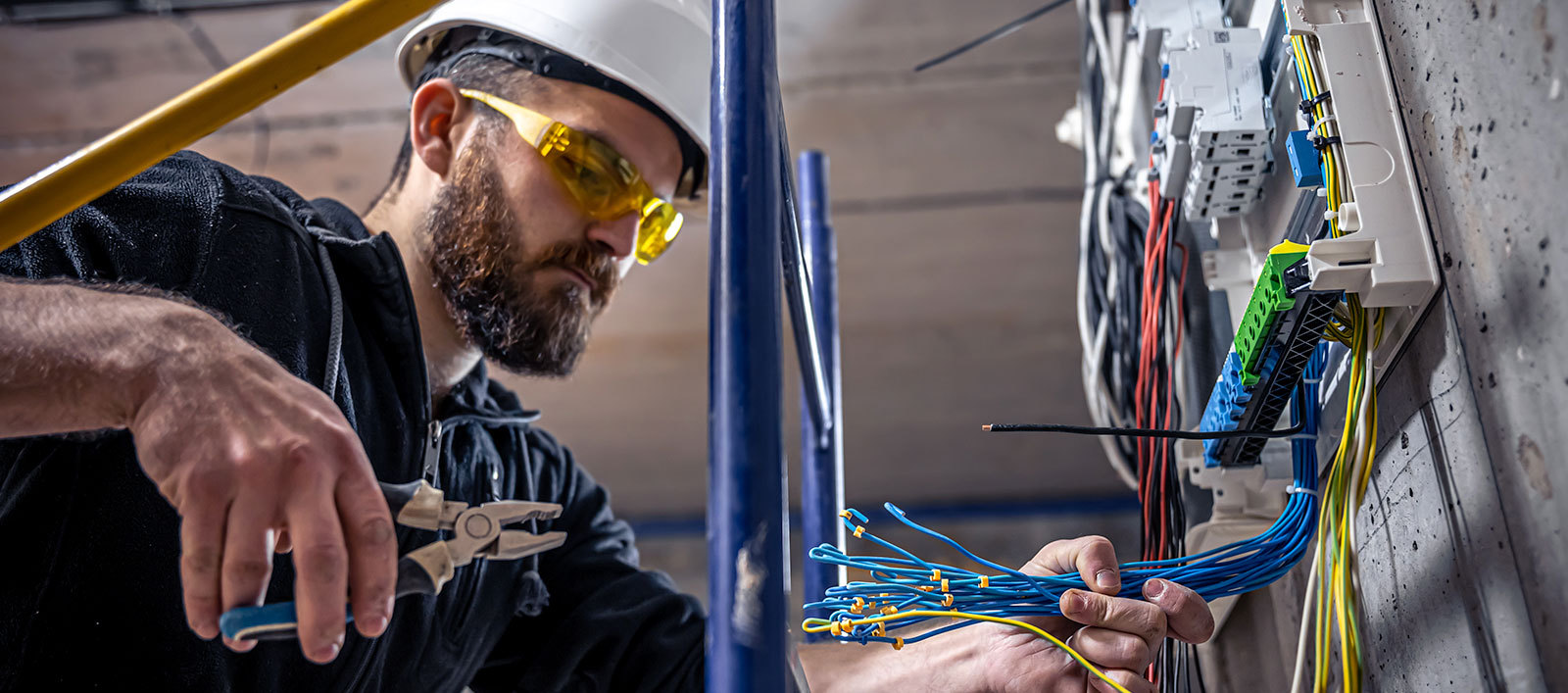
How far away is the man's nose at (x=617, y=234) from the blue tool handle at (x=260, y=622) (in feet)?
3.16

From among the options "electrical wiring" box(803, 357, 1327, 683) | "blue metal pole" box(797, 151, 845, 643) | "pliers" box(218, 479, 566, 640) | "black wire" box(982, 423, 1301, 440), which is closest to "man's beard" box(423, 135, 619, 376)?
"blue metal pole" box(797, 151, 845, 643)

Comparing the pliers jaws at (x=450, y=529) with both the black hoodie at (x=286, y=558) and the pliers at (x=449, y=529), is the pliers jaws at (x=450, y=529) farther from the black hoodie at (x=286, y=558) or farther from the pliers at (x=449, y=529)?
the black hoodie at (x=286, y=558)

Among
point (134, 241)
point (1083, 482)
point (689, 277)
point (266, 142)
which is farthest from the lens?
point (1083, 482)

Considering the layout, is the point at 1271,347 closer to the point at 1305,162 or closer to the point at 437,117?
the point at 1305,162

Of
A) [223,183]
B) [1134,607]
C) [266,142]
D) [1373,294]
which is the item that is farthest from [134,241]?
[266,142]

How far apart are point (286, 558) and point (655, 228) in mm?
701

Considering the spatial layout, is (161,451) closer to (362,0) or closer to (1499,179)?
(362,0)

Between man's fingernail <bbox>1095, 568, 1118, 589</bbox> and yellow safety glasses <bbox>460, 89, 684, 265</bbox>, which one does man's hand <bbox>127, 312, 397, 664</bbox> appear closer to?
man's fingernail <bbox>1095, 568, 1118, 589</bbox>

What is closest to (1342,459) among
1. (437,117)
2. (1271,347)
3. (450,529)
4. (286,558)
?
(1271,347)

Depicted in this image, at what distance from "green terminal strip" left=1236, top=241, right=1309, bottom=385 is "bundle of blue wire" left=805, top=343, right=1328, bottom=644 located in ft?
0.32

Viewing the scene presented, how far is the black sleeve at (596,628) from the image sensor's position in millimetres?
1487

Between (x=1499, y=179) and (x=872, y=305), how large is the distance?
9.79ft

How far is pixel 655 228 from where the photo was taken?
5.37 ft

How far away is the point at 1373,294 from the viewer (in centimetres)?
78
